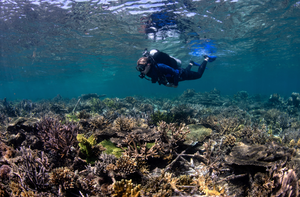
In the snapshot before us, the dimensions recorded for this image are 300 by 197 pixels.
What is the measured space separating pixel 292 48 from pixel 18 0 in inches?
1481

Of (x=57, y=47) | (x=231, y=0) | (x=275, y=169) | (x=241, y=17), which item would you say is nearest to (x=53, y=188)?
(x=275, y=169)

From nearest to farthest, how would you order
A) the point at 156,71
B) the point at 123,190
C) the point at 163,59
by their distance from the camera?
the point at 123,190 < the point at 156,71 < the point at 163,59

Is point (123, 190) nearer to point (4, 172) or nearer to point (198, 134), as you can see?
point (4, 172)

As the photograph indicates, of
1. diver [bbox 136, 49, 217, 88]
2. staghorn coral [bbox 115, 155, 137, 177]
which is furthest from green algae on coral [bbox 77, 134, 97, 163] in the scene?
diver [bbox 136, 49, 217, 88]

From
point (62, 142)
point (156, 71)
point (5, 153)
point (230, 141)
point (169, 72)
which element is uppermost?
point (156, 71)

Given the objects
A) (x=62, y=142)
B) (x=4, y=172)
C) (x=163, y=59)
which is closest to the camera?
(x=4, y=172)

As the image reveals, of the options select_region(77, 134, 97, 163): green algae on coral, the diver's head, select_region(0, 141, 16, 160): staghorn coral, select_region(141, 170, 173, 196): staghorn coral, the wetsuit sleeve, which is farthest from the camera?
the wetsuit sleeve

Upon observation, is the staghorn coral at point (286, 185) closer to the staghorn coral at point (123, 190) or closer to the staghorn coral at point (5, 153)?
the staghorn coral at point (123, 190)

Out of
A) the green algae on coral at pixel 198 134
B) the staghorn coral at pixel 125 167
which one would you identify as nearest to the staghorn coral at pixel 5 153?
the staghorn coral at pixel 125 167

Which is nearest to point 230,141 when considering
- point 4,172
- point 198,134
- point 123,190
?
point 198,134

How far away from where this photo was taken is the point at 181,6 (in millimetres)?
10891

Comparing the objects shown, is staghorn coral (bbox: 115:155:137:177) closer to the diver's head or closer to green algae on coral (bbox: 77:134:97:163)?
green algae on coral (bbox: 77:134:97:163)

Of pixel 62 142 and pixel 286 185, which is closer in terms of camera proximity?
pixel 286 185

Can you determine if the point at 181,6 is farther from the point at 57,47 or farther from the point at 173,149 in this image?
the point at 57,47
